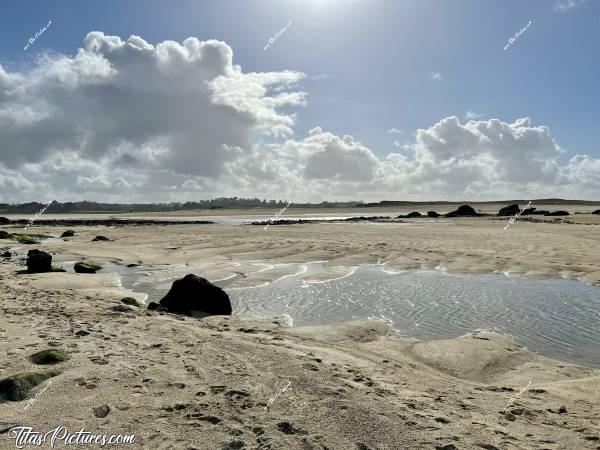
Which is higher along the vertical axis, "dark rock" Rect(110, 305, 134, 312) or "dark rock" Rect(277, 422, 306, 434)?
"dark rock" Rect(277, 422, 306, 434)

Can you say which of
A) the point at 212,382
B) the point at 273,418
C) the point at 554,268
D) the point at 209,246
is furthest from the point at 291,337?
the point at 209,246

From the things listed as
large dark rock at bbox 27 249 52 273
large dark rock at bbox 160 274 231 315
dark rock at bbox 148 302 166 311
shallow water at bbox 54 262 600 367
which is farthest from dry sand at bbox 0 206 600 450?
large dark rock at bbox 27 249 52 273

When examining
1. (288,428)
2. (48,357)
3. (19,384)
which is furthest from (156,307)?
(288,428)

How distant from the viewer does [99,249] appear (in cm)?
2977

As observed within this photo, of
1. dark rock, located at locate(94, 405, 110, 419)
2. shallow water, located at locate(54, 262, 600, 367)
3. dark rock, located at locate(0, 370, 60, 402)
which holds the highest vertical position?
dark rock, located at locate(0, 370, 60, 402)

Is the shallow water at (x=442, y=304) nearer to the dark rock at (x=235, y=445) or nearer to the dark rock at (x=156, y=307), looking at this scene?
the dark rock at (x=156, y=307)

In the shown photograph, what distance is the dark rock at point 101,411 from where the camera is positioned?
17.5ft

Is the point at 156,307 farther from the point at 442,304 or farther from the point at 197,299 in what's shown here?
the point at 442,304

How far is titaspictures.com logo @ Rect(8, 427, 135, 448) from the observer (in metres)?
4.76

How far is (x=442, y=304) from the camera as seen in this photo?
13.0 m

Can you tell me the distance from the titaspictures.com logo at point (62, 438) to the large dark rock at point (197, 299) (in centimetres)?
669

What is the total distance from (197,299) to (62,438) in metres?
6.99

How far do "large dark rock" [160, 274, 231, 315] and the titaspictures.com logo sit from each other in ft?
21.9

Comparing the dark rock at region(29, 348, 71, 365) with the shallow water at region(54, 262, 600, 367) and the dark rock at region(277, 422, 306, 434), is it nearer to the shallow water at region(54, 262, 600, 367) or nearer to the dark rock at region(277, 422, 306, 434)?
the dark rock at region(277, 422, 306, 434)
